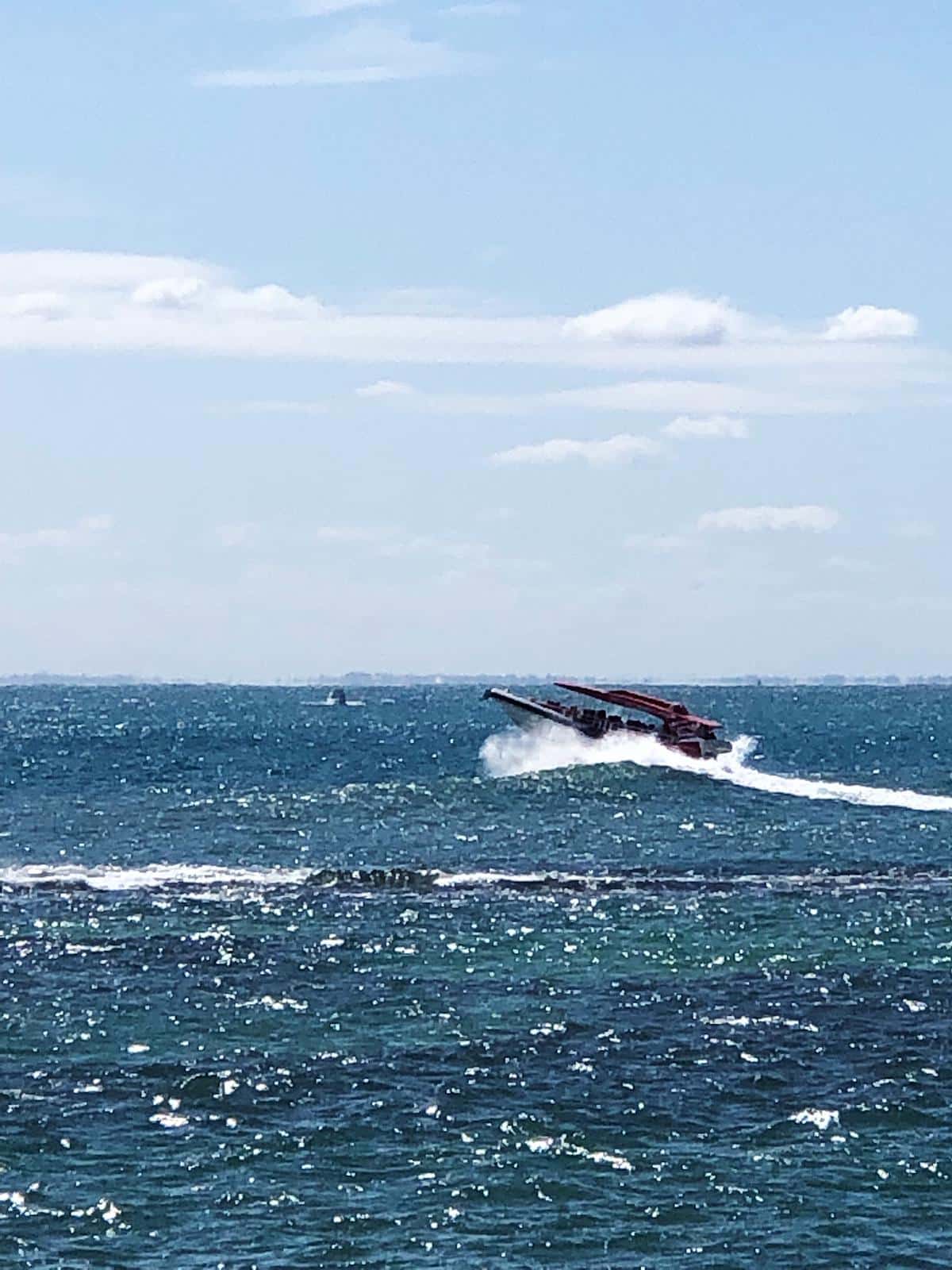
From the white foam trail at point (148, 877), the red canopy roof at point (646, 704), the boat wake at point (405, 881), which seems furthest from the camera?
the red canopy roof at point (646, 704)

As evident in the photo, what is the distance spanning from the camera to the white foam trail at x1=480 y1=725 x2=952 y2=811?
105938mm

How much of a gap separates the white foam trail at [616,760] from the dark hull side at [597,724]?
369 mm

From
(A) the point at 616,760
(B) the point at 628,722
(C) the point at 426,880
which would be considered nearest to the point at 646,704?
(B) the point at 628,722

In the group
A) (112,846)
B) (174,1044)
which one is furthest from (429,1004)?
(112,846)

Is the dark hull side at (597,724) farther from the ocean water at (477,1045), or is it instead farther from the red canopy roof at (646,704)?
the ocean water at (477,1045)

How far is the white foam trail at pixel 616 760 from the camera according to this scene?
105938 millimetres

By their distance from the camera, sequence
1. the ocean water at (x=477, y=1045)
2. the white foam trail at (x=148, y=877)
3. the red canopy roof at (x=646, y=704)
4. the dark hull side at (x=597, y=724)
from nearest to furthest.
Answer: the ocean water at (x=477, y=1045) < the white foam trail at (x=148, y=877) < the dark hull side at (x=597, y=724) < the red canopy roof at (x=646, y=704)

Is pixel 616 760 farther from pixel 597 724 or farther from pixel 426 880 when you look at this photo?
pixel 426 880

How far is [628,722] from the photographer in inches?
4424

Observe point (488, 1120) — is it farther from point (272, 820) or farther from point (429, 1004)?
point (272, 820)

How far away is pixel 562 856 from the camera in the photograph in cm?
7575

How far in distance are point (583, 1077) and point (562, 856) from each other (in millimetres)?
35148

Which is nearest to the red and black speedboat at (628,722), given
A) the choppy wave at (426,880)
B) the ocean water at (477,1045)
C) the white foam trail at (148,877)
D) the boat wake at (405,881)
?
the ocean water at (477,1045)

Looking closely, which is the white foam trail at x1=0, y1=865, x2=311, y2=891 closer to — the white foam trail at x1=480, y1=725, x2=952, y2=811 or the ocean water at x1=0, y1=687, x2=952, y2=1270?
the ocean water at x1=0, y1=687, x2=952, y2=1270
